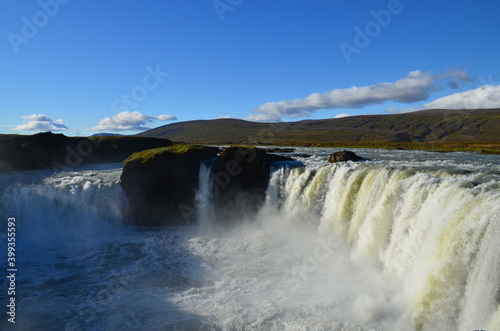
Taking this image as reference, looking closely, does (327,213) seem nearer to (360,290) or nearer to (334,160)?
(360,290)

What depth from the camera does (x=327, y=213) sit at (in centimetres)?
2248

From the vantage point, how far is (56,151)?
47.7 m

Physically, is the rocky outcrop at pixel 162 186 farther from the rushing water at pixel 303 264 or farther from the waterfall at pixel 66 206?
the rushing water at pixel 303 264

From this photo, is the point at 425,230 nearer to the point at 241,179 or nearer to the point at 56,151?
the point at 241,179

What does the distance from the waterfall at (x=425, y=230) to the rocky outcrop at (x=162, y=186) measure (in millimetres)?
11634

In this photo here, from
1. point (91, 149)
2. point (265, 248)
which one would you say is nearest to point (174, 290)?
point (265, 248)

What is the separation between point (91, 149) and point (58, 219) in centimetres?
2721

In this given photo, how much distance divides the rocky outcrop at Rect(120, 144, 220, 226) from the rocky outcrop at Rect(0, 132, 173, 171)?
841 inches

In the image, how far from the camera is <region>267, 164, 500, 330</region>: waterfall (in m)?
10.6

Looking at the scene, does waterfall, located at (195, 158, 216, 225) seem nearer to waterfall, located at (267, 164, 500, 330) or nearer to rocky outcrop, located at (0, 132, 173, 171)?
waterfall, located at (267, 164, 500, 330)

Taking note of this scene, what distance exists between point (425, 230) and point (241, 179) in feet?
55.1

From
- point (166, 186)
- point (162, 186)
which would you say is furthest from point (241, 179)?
point (162, 186)

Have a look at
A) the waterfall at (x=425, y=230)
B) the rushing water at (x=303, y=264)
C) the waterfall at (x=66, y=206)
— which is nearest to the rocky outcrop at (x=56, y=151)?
the waterfall at (x=66, y=206)

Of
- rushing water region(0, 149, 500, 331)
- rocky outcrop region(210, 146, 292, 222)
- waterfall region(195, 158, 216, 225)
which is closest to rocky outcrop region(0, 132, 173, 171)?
rushing water region(0, 149, 500, 331)
